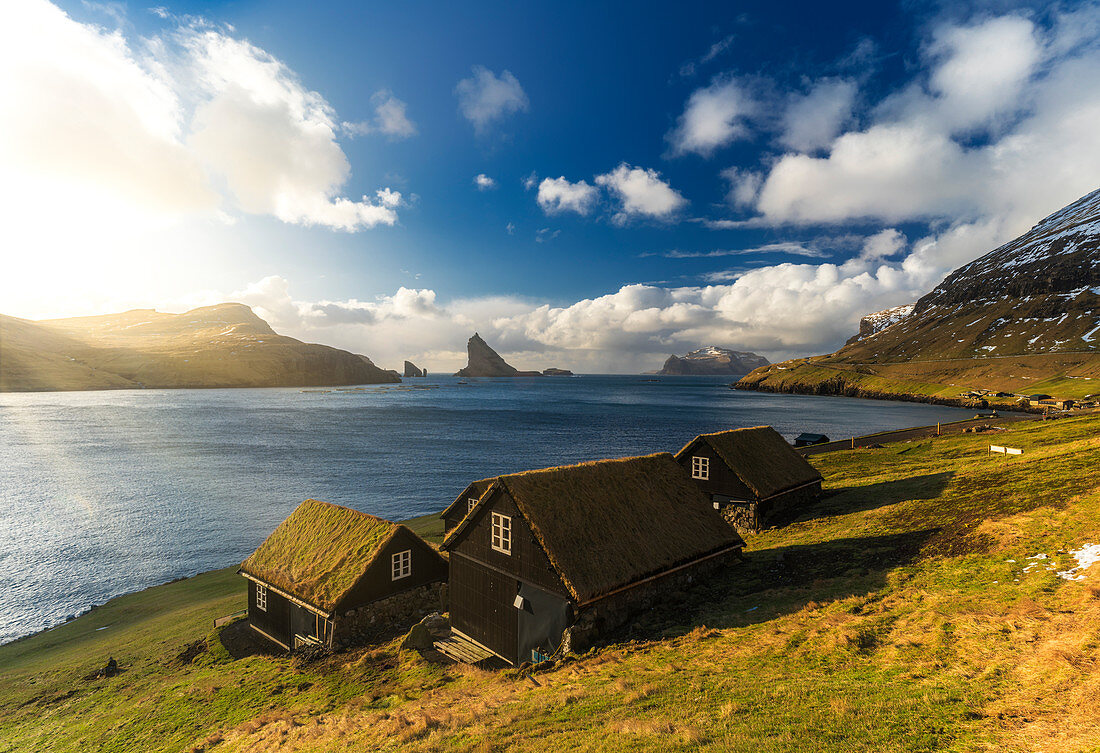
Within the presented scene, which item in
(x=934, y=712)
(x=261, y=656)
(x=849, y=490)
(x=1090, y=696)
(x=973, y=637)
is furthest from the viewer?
(x=849, y=490)

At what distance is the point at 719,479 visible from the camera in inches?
1480

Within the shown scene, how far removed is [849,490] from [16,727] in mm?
56409

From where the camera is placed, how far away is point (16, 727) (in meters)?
21.8

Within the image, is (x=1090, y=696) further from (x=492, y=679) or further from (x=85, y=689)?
(x=85, y=689)

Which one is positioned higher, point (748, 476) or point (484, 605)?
point (748, 476)

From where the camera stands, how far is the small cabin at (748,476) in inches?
1426

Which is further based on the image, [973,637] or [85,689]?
[85,689]

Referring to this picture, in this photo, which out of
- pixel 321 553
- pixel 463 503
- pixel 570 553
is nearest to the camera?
pixel 570 553

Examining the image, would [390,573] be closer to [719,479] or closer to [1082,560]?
[719,479]

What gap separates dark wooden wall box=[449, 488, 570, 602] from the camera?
21531 millimetres

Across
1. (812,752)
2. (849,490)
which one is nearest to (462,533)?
(812,752)

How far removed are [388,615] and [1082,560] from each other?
33391 millimetres

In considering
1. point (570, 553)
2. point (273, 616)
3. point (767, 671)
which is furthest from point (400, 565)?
point (767, 671)

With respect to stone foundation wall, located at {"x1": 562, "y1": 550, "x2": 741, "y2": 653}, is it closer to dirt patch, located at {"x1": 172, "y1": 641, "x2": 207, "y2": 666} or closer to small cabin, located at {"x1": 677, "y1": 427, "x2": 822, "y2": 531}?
small cabin, located at {"x1": 677, "y1": 427, "x2": 822, "y2": 531}
